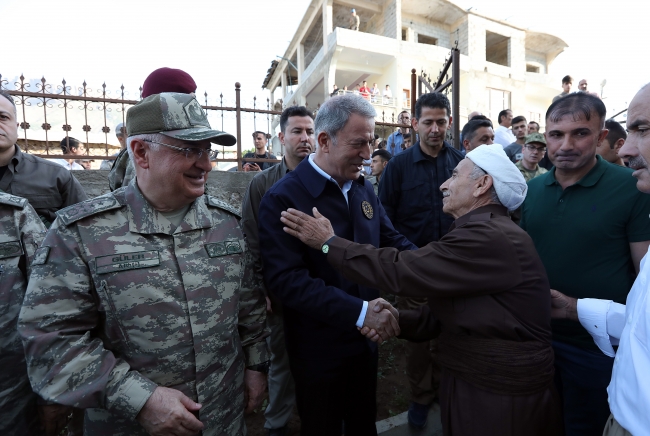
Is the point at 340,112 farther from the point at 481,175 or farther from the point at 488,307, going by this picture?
the point at 488,307

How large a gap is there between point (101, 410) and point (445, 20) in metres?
27.9

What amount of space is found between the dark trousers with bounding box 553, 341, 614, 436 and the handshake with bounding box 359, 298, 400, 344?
4.15ft

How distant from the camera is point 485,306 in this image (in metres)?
1.75

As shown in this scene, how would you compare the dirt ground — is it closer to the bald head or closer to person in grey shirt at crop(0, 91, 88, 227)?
person in grey shirt at crop(0, 91, 88, 227)

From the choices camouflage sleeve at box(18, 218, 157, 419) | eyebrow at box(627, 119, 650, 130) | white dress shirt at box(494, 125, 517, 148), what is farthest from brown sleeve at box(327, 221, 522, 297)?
white dress shirt at box(494, 125, 517, 148)

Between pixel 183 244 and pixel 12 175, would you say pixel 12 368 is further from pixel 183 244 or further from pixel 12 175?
pixel 12 175

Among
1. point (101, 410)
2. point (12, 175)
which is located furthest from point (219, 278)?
point (12, 175)

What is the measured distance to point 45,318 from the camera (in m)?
1.38

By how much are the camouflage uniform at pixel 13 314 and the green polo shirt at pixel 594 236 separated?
3.28 m

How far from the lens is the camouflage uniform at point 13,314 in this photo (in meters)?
1.86

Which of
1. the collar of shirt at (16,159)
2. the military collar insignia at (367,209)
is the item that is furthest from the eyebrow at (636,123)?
the collar of shirt at (16,159)

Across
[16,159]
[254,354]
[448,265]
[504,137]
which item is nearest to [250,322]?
[254,354]

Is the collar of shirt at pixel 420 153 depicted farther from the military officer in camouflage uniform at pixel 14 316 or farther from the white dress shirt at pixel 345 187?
the military officer in camouflage uniform at pixel 14 316

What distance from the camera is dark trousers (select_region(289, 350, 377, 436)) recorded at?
6.98 ft
